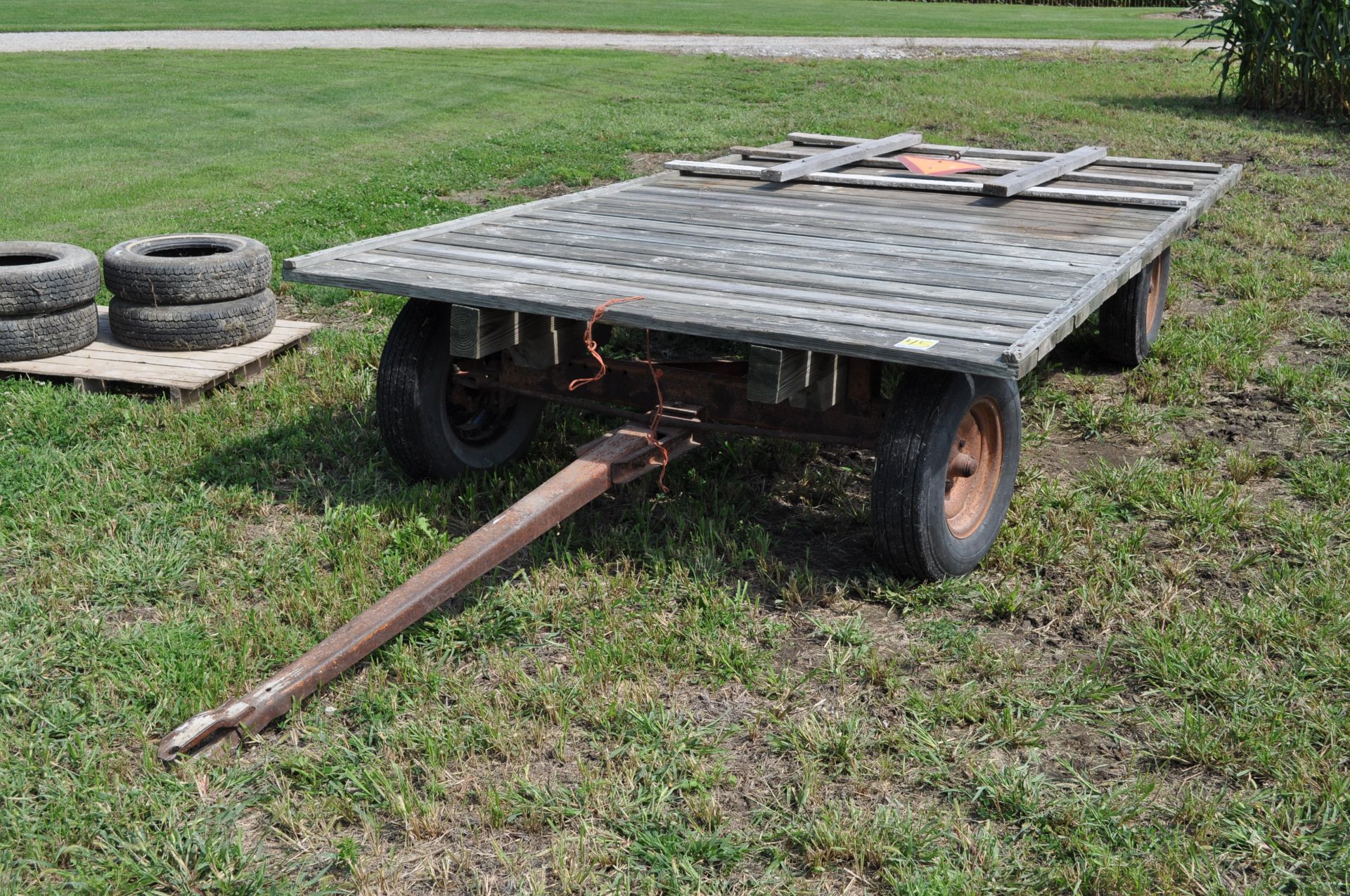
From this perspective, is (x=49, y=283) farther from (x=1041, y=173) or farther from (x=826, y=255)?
(x=1041, y=173)

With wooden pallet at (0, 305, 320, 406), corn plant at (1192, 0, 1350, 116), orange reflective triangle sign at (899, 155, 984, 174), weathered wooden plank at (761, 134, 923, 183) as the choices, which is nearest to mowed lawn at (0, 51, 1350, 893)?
wooden pallet at (0, 305, 320, 406)

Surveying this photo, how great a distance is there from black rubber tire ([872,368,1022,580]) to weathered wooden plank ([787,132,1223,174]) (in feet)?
12.4

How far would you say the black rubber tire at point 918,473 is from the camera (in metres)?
3.58

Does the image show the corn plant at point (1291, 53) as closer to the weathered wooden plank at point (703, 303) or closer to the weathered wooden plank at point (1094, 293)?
the weathered wooden plank at point (1094, 293)

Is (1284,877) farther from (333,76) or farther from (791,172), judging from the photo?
(333,76)

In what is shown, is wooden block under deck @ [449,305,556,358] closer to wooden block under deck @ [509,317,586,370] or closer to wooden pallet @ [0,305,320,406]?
wooden block under deck @ [509,317,586,370]

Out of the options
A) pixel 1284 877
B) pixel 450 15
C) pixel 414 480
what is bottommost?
pixel 1284 877

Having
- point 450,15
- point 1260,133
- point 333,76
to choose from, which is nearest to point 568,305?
point 1260,133

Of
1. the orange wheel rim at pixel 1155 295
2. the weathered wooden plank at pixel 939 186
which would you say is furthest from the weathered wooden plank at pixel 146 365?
the orange wheel rim at pixel 1155 295

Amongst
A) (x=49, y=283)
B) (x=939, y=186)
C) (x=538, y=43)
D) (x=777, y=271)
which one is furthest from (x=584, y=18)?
(x=777, y=271)

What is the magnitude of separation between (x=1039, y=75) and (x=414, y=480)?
1567cm

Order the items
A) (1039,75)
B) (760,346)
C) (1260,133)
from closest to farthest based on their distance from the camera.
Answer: (760,346), (1260,133), (1039,75)

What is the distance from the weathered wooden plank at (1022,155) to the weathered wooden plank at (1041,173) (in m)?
0.14

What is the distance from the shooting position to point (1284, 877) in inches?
101
